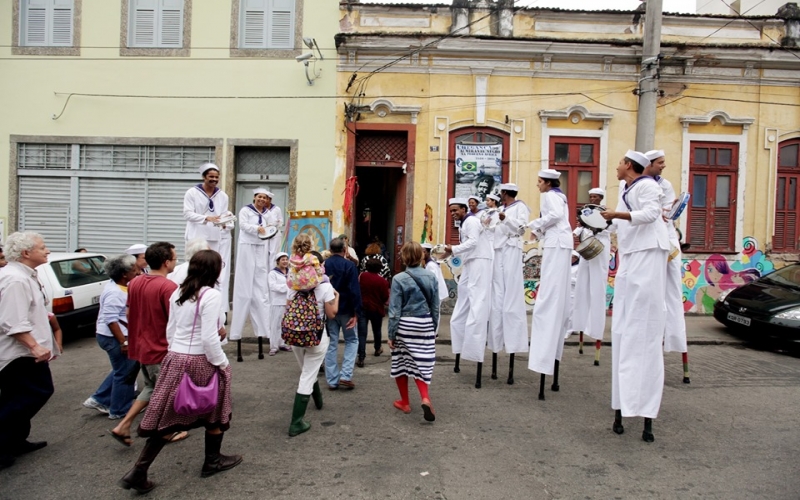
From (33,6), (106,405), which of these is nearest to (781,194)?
(106,405)

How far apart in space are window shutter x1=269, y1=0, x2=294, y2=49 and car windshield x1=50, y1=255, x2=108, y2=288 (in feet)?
19.5

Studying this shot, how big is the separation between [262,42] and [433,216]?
543cm

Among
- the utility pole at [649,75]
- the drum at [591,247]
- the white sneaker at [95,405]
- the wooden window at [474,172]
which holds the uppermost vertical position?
the utility pole at [649,75]

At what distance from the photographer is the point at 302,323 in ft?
15.8

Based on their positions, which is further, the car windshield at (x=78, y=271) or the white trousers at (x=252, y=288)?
the car windshield at (x=78, y=271)

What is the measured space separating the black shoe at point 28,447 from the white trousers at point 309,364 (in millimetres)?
2153

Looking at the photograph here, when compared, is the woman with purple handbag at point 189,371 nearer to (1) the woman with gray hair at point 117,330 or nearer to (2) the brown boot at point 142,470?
(2) the brown boot at point 142,470

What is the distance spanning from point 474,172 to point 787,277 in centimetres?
616

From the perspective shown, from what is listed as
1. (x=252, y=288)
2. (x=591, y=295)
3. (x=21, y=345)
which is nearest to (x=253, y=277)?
(x=252, y=288)

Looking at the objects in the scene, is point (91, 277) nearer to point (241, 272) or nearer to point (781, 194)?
point (241, 272)

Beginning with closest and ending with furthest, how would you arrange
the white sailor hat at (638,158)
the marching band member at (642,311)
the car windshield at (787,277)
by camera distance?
the marching band member at (642,311)
the white sailor hat at (638,158)
the car windshield at (787,277)

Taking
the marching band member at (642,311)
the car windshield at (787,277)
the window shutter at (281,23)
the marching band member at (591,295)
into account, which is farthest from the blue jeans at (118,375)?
the car windshield at (787,277)

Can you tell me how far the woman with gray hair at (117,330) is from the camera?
5.10 m

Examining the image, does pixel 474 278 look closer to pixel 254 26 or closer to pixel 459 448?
pixel 459 448
